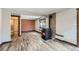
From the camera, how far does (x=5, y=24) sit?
212 inches

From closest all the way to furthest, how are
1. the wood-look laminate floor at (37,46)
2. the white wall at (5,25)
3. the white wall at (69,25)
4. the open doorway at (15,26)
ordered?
1. the wood-look laminate floor at (37,46)
2. the white wall at (69,25)
3. the white wall at (5,25)
4. the open doorway at (15,26)

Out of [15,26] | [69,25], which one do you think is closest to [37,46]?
[69,25]

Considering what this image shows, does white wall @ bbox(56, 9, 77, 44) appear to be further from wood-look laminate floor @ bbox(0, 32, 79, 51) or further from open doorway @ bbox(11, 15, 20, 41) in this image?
open doorway @ bbox(11, 15, 20, 41)

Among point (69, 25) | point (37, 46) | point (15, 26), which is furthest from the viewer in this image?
point (15, 26)

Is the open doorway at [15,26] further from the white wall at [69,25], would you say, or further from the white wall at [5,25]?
the white wall at [69,25]

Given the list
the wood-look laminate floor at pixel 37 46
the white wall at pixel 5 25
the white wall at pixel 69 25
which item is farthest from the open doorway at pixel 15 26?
the white wall at pixel 69 25

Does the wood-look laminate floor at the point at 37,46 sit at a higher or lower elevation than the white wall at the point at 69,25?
lower

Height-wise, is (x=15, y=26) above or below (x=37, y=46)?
above

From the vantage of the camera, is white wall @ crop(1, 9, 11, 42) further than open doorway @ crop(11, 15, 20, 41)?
No

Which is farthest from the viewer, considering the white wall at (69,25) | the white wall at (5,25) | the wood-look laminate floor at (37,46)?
the white wall at (5,25)

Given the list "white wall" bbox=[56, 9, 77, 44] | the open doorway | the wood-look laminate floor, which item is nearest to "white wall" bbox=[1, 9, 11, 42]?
the wood-look laminate floor

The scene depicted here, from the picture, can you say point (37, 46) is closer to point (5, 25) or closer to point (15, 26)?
point (5, 25)

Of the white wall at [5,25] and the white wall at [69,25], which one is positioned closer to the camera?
the white wall at [69,25]
